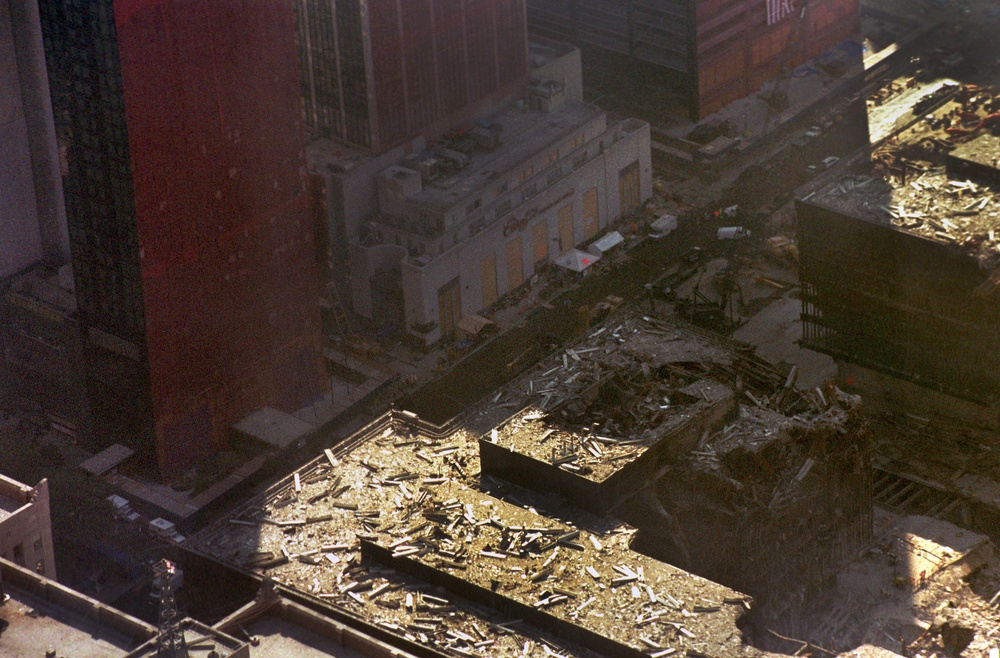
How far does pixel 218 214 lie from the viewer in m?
165

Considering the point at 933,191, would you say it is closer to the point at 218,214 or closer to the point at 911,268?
the point at 911,268

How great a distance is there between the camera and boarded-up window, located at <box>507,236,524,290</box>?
19560 centimetres

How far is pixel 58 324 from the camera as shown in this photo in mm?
175125

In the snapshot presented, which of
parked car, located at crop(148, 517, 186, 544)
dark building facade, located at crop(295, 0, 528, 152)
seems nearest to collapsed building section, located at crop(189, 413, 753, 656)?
parked car, located at crop(148, 517, 186, 544)

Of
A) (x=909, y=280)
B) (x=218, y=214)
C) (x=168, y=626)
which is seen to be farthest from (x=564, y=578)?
(x=909, y=280)

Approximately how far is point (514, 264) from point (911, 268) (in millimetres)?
45315

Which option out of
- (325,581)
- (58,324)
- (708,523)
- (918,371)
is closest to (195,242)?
(58,324)

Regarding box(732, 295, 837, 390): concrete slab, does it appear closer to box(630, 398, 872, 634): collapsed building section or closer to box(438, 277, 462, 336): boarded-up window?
box(438, 277, 462, 336): boarded-up window

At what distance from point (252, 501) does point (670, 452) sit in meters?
31.2

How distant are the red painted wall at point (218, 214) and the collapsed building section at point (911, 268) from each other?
46841 millimetres

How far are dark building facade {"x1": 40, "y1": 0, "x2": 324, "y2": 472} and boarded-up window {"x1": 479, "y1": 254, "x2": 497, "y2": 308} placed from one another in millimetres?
21484

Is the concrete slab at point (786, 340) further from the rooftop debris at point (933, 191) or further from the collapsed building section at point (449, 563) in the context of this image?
the collapsed building section at point (449, 563)

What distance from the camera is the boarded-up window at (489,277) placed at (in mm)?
192500

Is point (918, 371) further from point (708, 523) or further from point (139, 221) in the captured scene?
point (139, 221)
